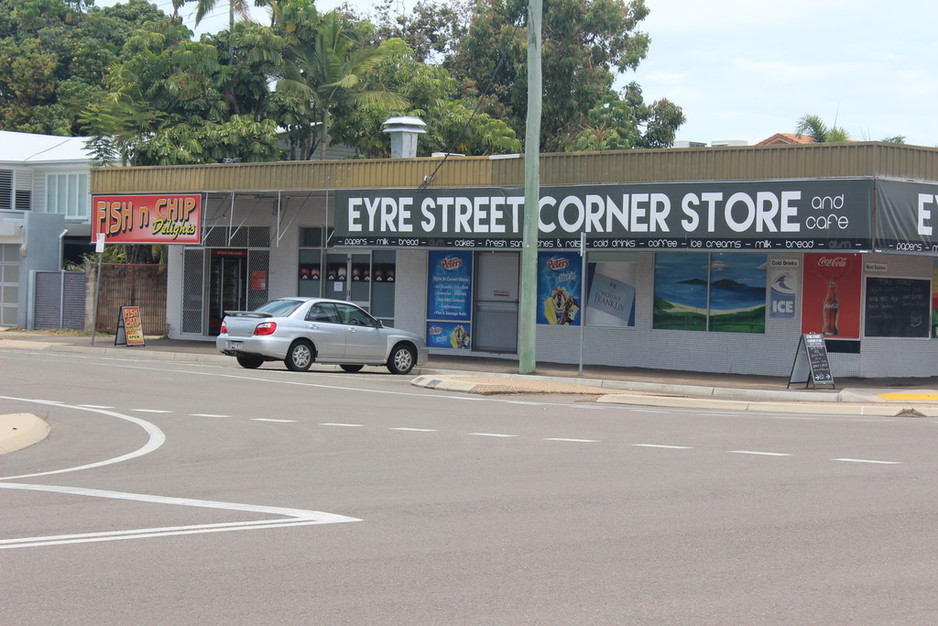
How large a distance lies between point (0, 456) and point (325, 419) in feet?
14.2

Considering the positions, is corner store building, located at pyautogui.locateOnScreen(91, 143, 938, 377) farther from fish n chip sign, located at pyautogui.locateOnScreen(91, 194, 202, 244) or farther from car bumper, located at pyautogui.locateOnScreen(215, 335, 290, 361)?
car bumper, located at pyautogui.locateOnScreen(215, 335, 290, 361)

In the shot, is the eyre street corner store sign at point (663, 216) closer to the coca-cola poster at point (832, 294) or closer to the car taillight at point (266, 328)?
the coca-cola poster at point (832, 294)

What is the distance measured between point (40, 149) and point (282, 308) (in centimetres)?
2589

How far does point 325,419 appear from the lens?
1513cm

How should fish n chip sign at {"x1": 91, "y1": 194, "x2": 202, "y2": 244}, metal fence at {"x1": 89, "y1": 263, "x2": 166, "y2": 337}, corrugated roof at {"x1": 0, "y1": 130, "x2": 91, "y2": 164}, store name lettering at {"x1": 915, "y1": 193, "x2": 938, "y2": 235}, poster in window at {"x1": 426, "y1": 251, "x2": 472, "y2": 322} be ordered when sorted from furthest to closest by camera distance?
corrugated roof at {"x1": 0, "y1": 130, "x2": 91, "y2": 164} → metal fence at {"x1": 89, "y1": 263, "x2": 166, "y2": 337} → fish n chip sign at {"x1": 91, "y1": 194, "x2": 202, "y2": 244} → poster in window at {"x1": 426, "y1": 251, "x2": 472, "y2": 322} → store name lettering at {"x1": 915, "y1": 193, "x2": 938, "y2": 235}

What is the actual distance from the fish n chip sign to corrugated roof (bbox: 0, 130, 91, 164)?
985 centimetres

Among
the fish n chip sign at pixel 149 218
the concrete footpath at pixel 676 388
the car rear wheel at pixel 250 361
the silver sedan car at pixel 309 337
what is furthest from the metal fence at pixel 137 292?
the silver sedan car at pixel 309 337

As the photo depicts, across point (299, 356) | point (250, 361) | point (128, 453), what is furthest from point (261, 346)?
point (128, 453)

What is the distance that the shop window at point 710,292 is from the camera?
23.8 meters

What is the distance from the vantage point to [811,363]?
797 inches

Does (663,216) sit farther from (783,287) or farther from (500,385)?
(500,385)

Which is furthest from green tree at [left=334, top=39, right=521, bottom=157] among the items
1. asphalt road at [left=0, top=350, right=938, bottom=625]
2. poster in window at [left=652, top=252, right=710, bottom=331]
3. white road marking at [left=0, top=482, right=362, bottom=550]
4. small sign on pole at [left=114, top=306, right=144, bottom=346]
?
white road marking at [left=0, top=482, right=362, bottom=550]

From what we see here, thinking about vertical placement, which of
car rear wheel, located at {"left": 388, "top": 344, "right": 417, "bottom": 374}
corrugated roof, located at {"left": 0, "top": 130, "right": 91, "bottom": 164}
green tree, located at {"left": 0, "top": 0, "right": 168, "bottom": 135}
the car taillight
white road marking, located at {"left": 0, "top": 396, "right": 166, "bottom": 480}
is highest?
green tree, located at {"left": 0, "top": 0, "right": 168, "bottom": 135}

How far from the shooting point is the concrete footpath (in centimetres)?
1864
